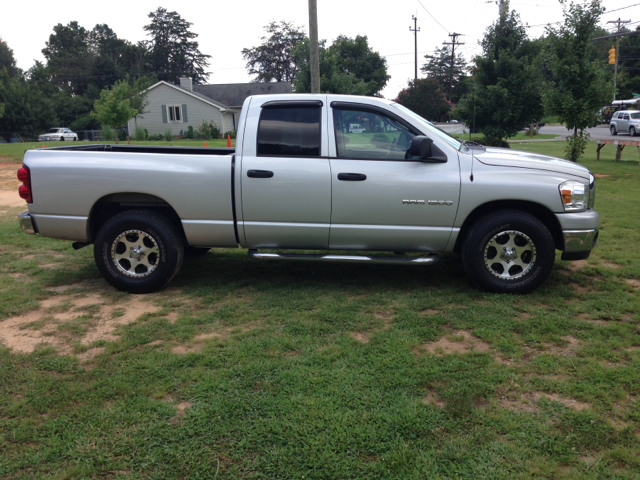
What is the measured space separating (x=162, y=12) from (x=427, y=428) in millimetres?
86279

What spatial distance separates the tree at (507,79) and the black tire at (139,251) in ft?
57.2

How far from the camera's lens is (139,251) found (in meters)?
5.42

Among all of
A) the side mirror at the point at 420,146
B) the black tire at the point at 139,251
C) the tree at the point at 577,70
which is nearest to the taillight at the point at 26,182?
the black tire at the point at 139,251

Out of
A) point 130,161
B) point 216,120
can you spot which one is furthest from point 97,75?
point 130,161

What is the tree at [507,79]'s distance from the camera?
64.9 ft

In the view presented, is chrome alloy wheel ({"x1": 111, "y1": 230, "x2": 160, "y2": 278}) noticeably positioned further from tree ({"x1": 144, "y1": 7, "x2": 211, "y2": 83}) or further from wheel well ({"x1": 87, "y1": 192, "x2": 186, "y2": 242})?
tree ({"x1": 144, "y1": 7, "x2": 211, "y2": 83})

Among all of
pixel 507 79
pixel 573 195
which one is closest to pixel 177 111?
pixel 507 79

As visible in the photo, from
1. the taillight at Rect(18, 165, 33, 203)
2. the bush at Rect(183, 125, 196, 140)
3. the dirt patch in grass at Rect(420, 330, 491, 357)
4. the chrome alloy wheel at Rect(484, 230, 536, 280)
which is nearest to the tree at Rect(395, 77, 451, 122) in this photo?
the bush at Rect(183, 125, 196, 140)

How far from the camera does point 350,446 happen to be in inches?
112

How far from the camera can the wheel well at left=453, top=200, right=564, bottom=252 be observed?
17.0ft

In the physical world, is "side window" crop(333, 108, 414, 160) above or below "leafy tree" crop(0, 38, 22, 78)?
below

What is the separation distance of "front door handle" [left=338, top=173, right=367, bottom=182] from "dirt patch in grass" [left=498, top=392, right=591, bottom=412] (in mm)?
2489

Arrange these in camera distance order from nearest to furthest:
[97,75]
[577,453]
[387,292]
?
[577,453] → [387,292] → [97,75]

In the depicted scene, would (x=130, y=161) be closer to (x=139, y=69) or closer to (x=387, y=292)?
(x=387, y=292)
